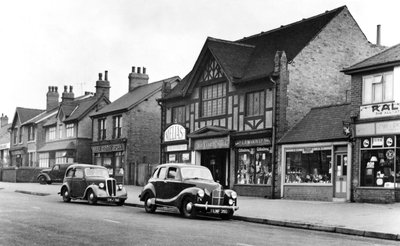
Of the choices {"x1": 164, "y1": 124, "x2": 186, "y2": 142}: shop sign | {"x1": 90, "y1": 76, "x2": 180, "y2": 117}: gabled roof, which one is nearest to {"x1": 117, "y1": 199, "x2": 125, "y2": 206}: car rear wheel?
{"x1": 164, "y1": 124, "x2": 186, "y2": 142}: shop sign

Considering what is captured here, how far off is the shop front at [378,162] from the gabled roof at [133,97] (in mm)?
22709

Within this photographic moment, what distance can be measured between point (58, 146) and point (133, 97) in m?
12.7

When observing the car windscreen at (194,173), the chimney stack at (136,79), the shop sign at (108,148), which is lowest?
the car windscreen at (194,173)

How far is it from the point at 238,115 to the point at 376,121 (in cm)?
972

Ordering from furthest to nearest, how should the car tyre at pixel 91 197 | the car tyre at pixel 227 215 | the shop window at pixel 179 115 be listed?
the shop window at pixel 179 115
the car tyre at pixel 91 197
the car tyre at pixel 227 215

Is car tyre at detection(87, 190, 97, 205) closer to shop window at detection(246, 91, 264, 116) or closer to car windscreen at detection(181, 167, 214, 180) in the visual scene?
car windscreen at detection(181, 167, 214, 180)

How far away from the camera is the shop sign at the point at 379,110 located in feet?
78.7

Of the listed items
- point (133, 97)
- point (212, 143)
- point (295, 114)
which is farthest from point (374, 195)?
point (133, 97)

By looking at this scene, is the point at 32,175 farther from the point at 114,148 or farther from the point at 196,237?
the point at 196,237

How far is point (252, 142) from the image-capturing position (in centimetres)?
3150

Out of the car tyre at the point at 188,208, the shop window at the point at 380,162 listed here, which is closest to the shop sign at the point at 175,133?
the shop window at the point at 380,162

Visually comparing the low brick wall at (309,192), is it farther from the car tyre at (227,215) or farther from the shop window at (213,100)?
the car tyre at (227,215)

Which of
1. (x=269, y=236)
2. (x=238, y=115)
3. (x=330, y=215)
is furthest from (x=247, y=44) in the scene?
(x=269, y=236)

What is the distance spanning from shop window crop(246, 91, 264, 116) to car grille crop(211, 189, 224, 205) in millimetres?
12913
